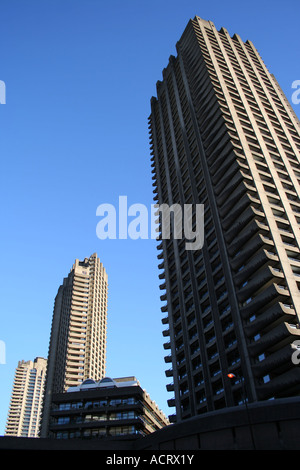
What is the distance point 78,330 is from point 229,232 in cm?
8605

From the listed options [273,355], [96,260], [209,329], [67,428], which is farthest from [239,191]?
[96,260]

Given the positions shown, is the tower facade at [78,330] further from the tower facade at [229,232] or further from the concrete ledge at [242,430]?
the concrete ledge at [242,430]

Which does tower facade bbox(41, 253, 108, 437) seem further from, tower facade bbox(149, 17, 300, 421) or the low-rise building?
tower facade bbox(149, 17, 300, 421)

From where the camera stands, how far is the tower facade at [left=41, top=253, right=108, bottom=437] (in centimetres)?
12306

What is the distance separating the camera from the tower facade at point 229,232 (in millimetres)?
49891

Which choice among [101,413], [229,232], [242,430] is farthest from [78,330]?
[242,430]

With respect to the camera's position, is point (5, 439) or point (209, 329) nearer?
point (5, 439)

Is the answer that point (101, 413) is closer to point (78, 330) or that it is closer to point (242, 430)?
point (242, 430)

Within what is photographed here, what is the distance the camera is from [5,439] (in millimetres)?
42719

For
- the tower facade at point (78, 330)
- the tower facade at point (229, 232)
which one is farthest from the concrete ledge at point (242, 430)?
the tower facade at point (78, 330)

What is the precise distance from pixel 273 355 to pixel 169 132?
211 feet

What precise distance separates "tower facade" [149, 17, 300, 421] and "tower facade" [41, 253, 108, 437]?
58.8m

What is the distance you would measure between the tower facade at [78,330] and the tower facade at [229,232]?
5884 cm
